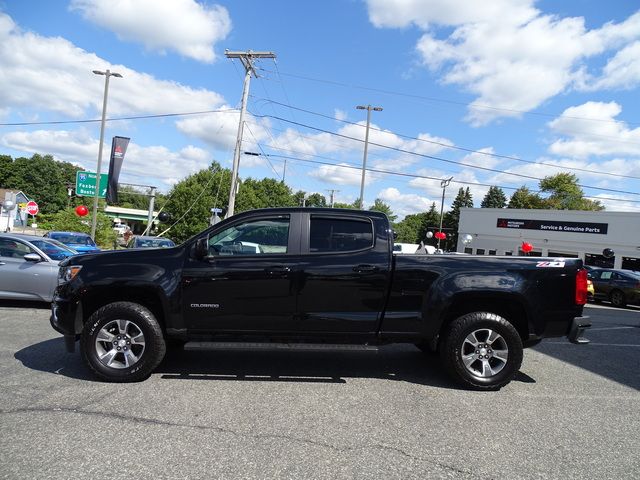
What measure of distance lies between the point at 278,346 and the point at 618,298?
60.2 feet

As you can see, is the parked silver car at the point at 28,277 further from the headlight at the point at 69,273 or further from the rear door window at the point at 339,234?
the rear door window at the point at 339,234

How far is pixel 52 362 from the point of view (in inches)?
215

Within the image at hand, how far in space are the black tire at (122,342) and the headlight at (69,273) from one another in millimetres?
487

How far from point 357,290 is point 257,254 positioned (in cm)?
114

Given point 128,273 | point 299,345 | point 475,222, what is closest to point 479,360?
point 299,345

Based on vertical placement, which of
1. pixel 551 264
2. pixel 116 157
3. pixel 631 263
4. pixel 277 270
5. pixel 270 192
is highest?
→ pixel 270 192

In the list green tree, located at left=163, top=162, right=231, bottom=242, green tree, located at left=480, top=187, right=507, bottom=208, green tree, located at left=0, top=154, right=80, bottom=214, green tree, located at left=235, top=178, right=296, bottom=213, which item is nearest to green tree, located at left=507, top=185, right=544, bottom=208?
green tree, located at left=480, top=187, right=507, bottom=208

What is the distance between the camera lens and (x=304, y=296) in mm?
4918

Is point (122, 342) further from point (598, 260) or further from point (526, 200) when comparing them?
point (526, 200)

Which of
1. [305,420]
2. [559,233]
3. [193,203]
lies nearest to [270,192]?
[193,203]

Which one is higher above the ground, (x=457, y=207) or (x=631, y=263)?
(x=457, y=207)

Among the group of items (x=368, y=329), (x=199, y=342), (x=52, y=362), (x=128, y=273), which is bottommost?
(x=52, y=362)

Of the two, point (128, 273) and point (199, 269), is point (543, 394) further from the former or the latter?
point (128, 273)

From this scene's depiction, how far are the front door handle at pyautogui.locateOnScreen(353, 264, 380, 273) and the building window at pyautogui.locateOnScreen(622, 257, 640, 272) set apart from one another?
3379 centimetres
